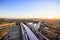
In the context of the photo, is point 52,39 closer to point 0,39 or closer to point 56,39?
point 56,39

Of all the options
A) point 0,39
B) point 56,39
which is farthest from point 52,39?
point 0,39

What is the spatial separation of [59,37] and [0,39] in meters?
3.77

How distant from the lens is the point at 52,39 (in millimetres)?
7773

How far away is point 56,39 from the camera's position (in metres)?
7.47

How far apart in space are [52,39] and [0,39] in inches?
139

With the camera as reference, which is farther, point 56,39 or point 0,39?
point 56,39

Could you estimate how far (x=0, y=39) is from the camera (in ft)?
21.2

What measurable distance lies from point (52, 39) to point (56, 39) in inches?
14.6

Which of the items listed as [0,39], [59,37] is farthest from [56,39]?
[0,39]

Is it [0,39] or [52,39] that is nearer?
[0,39]

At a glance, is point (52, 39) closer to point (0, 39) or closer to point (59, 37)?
point (59, 37)

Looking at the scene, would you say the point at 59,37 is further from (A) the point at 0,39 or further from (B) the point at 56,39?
(A) the point at 0,39

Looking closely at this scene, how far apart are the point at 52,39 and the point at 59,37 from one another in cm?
57
